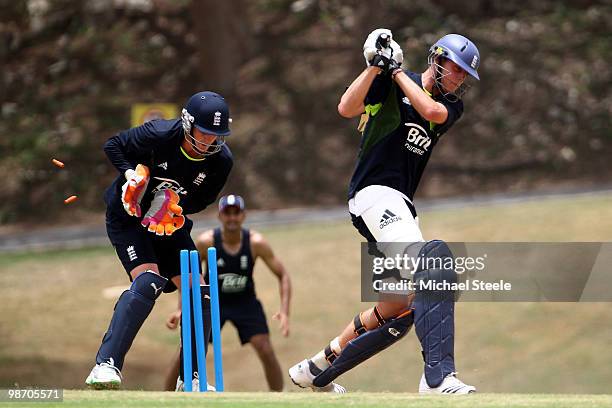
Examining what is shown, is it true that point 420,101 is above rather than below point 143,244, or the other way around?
above

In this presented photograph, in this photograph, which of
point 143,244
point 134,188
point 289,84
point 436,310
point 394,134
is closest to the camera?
point 436,310

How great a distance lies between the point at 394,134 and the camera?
852 centimetres

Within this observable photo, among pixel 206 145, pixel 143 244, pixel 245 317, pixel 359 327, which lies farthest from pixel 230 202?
pixel 206 145

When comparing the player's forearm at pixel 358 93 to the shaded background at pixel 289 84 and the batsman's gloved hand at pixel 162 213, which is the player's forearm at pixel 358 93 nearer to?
the batsman's gloved hand at pixel 162 213

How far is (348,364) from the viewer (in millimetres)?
8859

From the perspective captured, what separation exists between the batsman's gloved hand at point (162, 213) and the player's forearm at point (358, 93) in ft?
4.06

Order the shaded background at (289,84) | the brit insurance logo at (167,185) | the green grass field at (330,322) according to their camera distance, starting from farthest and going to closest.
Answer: the shaded background at (289,84) → the green grass field at (330,322) → the brit insurance logo at (167,185)

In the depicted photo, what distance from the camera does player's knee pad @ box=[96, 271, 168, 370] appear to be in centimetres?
836

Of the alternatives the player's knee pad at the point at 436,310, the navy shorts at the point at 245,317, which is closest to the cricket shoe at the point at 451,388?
the player's knee pad at the point at 436,310

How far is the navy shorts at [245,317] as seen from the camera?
1370 centimetres

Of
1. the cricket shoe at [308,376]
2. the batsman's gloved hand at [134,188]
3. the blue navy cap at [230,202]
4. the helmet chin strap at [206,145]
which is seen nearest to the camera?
the batsman's gloved hand at [134,188]

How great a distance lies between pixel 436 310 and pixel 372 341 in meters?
0.84

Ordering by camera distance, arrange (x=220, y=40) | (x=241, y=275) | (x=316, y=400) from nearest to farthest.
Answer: (x=316, y=400) < (x=241, y=275) < (x=220, y=40)

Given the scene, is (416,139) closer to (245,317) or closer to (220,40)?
(245,317)
